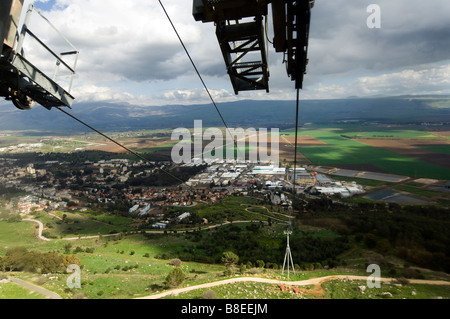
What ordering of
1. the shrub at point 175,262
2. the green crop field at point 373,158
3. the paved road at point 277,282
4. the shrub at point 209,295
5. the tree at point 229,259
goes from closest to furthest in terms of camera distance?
the shrub at point 209,295 → the paved road at point 277,282 → the tree at point 229,259 → the shrub at point 175,262 → the green crop field at point 373,158

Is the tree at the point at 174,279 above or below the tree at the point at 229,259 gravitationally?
above

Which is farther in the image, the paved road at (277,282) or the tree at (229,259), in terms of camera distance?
the tree at (229,259)

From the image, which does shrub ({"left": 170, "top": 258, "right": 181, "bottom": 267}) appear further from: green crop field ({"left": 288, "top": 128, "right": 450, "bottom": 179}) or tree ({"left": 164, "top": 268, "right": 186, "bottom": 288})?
green crop field ({"left": 288, "top": 128, "right": 450, "bottom": 179})

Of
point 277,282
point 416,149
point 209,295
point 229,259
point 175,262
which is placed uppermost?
point 416,149

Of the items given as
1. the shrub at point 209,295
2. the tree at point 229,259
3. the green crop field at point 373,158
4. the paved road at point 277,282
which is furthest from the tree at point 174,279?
the green crop field at point 373,158

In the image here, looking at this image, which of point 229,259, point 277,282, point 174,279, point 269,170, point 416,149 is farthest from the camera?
point 416,149

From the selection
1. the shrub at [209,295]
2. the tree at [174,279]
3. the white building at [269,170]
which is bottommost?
the tree at [174,279]

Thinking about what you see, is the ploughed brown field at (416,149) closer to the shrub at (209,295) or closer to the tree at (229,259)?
the tree at (229,259)

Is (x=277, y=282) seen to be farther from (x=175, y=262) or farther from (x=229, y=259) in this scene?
(x=175, y=262)

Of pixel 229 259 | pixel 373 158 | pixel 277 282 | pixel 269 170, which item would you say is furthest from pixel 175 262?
pixel 373 158

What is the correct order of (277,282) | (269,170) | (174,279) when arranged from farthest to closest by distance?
(269,170) → (277,282) → (174,279)

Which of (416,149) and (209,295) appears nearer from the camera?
(209,295)
